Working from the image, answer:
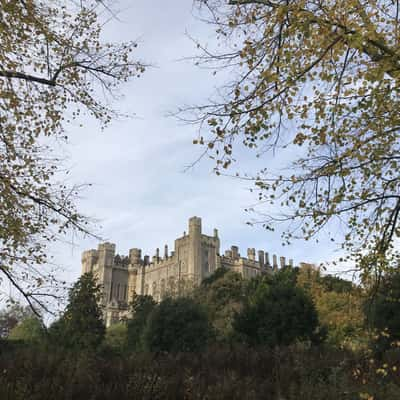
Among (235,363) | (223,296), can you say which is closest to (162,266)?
(223,296)

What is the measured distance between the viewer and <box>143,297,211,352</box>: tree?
18.8 m

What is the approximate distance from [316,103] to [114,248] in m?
85.5

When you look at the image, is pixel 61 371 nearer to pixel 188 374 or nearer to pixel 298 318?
pixel 188 374

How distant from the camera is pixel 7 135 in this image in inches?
276

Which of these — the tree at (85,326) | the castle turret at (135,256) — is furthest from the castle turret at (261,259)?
the tree at (85,326)

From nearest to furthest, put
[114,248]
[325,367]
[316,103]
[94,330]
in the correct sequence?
[316,103]
[325,367]
[94,330]
[114,248]

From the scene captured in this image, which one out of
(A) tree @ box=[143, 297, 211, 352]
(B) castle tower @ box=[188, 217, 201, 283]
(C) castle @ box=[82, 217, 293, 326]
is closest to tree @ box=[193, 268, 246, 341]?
(A) tree @ box=[143, 297, 211, 352]

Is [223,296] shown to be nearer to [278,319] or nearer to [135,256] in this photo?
[278,319]

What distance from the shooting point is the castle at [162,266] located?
→ 74125mm

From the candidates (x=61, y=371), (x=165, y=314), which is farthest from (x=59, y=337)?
(x=61, y=371)

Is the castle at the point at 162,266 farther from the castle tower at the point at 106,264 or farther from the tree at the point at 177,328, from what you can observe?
the tree at the point at 177,328

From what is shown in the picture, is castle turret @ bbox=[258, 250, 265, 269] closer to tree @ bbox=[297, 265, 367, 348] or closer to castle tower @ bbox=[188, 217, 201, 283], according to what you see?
castle tower @ bbox=[188, 217, 201, 283]

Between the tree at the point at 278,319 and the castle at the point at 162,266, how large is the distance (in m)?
47.6

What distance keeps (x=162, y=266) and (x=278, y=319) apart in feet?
217
